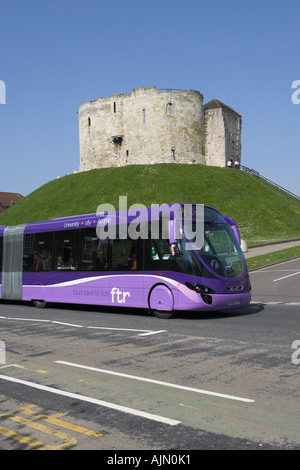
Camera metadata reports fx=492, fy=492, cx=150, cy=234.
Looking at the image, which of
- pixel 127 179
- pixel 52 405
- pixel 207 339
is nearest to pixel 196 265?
pixel 207 339

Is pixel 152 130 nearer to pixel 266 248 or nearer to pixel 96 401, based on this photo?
pixel 266 248

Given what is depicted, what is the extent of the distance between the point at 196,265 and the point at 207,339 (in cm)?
320

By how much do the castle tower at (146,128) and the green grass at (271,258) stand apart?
41.7 m

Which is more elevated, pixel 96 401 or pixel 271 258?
pixel 271 258

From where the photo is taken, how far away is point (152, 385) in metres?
6.66

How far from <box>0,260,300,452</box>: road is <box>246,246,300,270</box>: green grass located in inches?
712

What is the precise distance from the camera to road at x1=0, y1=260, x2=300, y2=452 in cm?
477

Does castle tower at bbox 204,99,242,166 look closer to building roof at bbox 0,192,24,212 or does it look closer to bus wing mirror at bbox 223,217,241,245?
bus wing mirror at bbox 223,217,241,245

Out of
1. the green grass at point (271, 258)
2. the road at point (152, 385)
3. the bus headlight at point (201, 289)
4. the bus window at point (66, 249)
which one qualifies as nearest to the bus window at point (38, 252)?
the bus window at point (66, 249)

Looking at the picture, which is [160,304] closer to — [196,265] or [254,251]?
[196,265]

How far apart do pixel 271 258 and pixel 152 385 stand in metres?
27.8

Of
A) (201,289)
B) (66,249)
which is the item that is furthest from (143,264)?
(66,249)

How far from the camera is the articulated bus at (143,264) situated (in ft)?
42.8

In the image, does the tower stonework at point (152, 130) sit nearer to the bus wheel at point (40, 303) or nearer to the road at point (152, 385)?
the bus wheel at point (40, 303)
